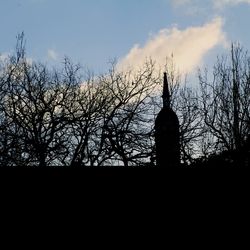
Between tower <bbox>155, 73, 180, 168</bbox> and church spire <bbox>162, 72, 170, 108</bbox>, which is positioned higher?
church spire <bbox>162, 72, 170, 108</bbox>

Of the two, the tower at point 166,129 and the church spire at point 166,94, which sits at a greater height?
the church spire at point 166,94

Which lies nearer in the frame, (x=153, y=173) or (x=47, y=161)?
(x=153, y=173)

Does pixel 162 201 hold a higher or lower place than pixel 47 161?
lower

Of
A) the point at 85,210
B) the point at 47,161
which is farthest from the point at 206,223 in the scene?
the point at 47,161

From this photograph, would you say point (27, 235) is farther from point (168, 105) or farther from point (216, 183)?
point (168, 105)

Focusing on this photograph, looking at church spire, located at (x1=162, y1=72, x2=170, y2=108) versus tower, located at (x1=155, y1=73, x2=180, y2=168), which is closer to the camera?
tower, located at (x1=155, y1=73, x2=180, y2=168)

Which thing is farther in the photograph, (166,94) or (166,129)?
(166,94)

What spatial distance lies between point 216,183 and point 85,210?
1920 mm

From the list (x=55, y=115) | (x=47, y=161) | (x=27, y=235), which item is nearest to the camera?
(x=27, y=235)

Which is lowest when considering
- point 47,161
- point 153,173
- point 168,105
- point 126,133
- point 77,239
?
point 77,239

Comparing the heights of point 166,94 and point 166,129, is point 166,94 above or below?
above

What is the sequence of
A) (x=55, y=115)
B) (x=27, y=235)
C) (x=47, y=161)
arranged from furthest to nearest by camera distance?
1. (x=55, y=115)
2. (x=47, y=161)
3. (x=27, y=235)

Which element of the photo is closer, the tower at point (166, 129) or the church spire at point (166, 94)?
the tower at point (166, 129)

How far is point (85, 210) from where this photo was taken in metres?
6.85
